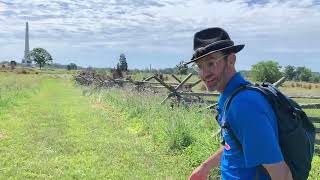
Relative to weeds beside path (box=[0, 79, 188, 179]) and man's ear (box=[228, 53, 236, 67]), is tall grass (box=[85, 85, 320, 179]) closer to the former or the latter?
A: weeds beside path (box=[0, 79, 188, 179])

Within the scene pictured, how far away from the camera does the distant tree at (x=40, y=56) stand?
173 metres

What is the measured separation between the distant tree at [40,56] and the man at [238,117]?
571 ft

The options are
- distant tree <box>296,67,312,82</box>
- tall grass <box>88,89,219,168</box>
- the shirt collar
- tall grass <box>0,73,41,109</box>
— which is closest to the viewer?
the shirt collar

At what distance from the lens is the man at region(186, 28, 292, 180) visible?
2.48 m

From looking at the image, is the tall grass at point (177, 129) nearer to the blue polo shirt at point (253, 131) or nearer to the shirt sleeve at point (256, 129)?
the blue polo shirt at point (253, 131)

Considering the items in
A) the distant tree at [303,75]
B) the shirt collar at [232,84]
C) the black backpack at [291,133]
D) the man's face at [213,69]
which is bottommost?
the distant tree at [303,75]

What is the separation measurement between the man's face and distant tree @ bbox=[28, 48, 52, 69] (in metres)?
174

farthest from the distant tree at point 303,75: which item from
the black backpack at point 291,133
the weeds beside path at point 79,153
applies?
the black backpack at point 291,133

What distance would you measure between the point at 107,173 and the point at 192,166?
1396 mm

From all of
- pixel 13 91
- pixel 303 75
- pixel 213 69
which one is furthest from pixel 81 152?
pixel 303 75

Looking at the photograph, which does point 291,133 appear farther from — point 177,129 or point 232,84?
point 177,129

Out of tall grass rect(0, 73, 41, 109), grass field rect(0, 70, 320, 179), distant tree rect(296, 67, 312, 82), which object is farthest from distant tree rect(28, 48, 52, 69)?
grass field rect(0, 70, 320, 179)

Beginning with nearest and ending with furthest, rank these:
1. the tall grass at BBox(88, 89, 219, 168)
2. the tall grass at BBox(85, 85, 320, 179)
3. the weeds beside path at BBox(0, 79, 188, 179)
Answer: the weeds beside path at BBox(0, 79, 188, 179) → the tall grass at BBox(85, 85, 320, 179) → the tall grass at BBox(88, 89, 219, 168)

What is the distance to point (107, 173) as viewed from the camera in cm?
893
